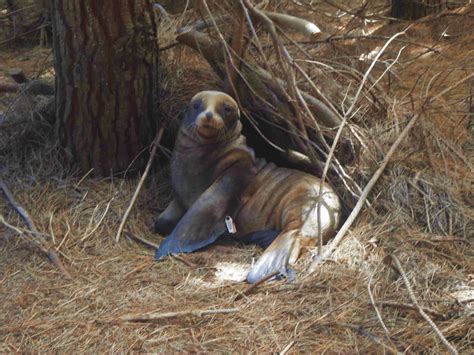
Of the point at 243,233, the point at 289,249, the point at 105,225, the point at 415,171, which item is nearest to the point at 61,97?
the point at 105,225

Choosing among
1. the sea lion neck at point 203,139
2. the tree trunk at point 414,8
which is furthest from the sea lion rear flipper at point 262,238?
the tree trunk at point 414,8

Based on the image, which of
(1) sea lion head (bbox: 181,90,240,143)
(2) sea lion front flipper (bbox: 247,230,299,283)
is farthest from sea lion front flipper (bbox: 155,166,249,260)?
(2) sea lion front flipper (bbox: 247,230,299,283)

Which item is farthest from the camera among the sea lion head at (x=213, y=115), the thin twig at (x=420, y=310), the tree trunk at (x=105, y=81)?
the tree trunk at (x=105, y=81)

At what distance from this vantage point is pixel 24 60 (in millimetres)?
8922

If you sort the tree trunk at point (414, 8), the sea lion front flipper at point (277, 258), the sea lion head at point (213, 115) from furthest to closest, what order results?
the tree trunk at point (414, 8)
the sea lion head at point (213, 115)
the sea lion front flipper at point (277, 258)

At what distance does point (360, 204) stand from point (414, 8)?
415 centimetres

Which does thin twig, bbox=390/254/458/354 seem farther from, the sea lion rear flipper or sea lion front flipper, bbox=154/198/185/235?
sea lion front flipper, bbox=154/198/185/235

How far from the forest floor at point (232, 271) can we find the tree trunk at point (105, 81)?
0.65 feet

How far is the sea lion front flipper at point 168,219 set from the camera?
4.79 m

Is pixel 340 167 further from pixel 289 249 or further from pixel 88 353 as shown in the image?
pixel 88 353

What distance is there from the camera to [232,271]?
4246 mm

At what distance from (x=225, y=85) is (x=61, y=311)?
2.06m

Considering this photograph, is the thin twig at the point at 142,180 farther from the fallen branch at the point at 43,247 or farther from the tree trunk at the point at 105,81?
the fallen branch at the point at 43,247

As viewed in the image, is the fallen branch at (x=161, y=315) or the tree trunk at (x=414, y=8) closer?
the fallen branch at (x=161, y=315)
